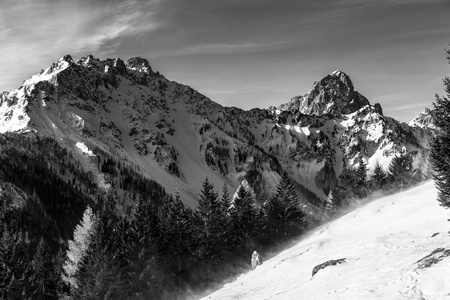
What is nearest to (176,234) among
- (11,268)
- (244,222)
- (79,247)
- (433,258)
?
(244,222)

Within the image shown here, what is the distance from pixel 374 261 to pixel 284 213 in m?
40.1

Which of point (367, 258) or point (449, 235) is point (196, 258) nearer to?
point (367, 258)

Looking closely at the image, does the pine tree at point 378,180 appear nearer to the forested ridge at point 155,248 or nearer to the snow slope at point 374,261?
the forested ridge at point 155,248

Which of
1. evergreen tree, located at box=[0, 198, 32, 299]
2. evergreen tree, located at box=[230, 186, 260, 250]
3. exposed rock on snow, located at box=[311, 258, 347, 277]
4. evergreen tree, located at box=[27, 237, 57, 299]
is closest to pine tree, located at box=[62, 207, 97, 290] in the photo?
evergreen tree, located at box=[0, 198, 32, 299]

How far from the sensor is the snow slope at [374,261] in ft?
56.8

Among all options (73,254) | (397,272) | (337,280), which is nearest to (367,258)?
(337,280)

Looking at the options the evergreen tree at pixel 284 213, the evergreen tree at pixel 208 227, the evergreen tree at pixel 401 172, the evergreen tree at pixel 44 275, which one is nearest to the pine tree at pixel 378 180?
the evergreen tree at pixel 401 172

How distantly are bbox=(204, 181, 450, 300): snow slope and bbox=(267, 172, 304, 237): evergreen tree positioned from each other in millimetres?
19901

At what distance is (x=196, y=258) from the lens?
5288cm

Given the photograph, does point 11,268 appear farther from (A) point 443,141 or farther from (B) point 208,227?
(A) point 443,141

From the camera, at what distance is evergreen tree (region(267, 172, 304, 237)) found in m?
62.8

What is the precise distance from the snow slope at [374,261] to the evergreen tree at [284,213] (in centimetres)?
1990

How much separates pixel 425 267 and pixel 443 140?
7.16 m

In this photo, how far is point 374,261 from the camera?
2384cm
